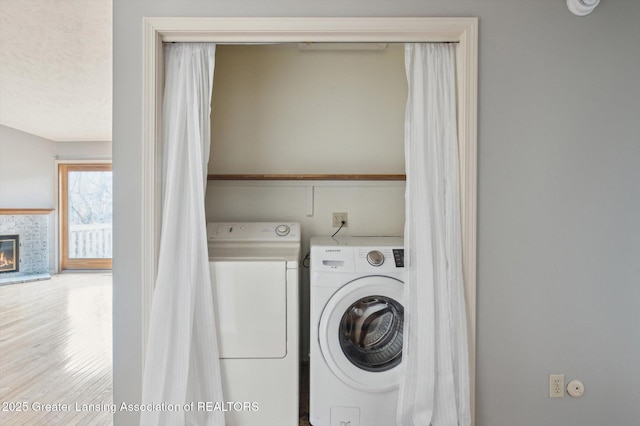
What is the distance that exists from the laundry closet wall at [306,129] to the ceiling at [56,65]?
3.81ft

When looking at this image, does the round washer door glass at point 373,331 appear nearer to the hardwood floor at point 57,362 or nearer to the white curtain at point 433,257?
the white curtain at point 433,257

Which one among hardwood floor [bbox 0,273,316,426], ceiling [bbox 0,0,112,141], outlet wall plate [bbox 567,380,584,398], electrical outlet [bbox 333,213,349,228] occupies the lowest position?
hardwood floor [bbox 0,273,316,426]

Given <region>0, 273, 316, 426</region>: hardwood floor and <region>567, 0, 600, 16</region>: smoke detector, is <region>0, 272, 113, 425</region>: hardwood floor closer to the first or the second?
<region>0, 273, 316, 426</region>: hardwood floor

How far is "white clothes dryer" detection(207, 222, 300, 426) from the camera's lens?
179cm

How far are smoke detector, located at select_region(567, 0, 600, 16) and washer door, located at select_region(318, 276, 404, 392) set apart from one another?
159 centimetres

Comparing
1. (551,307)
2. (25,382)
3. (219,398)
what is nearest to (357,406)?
(219,398)

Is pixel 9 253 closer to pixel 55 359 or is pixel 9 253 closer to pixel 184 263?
pixel 55 359

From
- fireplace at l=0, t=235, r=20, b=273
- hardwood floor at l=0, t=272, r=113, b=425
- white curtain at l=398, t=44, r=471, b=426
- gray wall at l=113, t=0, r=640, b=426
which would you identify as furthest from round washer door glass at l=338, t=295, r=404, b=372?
fireplace at l=0, t=235, r=20, b=273

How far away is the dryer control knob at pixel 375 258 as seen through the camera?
1839 mm

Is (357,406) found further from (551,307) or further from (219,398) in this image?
(551,307)

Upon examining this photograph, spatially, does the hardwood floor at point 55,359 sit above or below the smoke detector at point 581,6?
below

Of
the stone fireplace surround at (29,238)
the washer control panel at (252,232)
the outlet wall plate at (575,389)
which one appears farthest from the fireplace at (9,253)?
the outlet wall plate at (575,389)

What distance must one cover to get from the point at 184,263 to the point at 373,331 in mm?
1060

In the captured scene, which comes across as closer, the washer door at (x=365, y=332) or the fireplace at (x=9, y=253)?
the washer door at (x=365, y=332)
